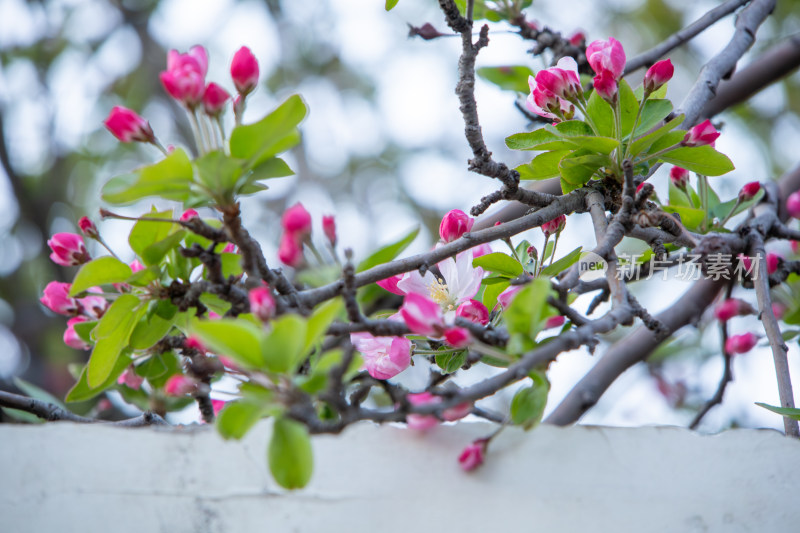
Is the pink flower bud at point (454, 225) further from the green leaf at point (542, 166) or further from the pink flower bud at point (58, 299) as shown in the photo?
the pink flower bud at point (58, 299)

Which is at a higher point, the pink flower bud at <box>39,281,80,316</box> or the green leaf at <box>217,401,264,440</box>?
the green leaf at <box>217,401,264,440</box>

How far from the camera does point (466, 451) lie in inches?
36.4

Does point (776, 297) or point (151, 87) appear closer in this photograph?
point (776, 297)

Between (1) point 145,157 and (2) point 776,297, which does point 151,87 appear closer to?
(1) point 145,157

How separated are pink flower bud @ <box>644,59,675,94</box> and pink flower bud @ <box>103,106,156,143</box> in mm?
834

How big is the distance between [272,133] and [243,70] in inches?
7.9

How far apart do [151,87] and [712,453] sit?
4022 mm

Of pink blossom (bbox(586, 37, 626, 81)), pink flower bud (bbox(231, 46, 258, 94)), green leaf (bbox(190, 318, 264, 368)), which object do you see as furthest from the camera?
pink blossom (bbox(586, 37, 626, 81))

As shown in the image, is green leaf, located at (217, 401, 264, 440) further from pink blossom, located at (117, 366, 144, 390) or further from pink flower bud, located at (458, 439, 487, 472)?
pink blossom, located at (117, 366, 144, 390)

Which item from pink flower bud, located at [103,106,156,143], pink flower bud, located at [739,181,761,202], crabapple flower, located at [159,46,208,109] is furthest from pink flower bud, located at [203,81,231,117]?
pink flower bud, located at [739,181,761,202]

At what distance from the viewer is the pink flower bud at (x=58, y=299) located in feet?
4.51

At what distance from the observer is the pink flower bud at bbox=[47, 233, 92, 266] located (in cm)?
124

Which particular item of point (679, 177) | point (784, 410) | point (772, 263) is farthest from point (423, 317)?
point (772, 263)

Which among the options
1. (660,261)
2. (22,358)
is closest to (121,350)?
(660,261)
